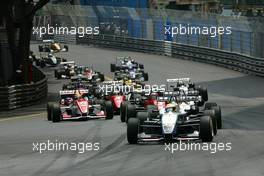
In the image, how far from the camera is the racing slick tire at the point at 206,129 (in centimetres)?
1562

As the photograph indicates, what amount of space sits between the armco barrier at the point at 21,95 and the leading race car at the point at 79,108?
17.1 feet

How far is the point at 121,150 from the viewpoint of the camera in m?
15.7

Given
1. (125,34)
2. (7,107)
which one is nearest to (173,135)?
(7,107)

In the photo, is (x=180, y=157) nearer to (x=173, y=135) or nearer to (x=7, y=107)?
(x=173, y=135)

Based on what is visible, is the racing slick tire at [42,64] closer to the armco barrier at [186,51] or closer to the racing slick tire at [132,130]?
the armco barrier at [186,51]

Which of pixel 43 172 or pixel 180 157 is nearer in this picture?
pixel 43 172

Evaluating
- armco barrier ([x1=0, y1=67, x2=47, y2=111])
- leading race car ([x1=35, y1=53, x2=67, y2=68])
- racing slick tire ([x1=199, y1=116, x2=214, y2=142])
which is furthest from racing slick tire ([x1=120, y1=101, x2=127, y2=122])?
leading race car ([x1=35, y1=53, x2=67, y2=68])

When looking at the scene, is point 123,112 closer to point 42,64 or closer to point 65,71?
point 65,71

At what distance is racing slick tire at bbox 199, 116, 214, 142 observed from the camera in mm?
15625

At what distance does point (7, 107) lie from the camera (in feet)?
90.4

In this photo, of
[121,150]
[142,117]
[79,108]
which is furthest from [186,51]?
[121,150]

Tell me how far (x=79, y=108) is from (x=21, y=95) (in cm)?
734

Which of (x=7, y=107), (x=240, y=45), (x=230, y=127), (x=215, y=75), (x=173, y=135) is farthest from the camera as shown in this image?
(x=240, y=45)

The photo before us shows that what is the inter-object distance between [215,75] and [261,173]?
24.9 m
